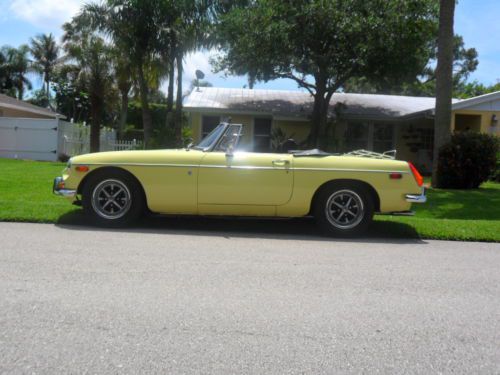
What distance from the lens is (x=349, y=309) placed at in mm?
4004

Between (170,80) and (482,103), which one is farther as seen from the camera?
(170,80)

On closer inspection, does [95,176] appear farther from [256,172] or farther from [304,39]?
[304,39]

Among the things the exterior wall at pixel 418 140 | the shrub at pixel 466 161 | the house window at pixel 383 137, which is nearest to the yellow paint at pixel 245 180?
the shrub at pixel 466 161

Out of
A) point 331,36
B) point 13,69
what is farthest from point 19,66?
point 331,36

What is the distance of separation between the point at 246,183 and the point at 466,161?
28.8 ft

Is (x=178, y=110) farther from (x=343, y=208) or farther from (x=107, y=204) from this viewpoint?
(x=343, y=208)

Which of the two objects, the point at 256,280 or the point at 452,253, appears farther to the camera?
the point at 452,253

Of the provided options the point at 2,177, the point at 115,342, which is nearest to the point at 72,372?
the point at 115,342

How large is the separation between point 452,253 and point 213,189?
303 cm

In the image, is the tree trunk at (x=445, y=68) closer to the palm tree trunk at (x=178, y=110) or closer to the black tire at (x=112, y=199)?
the palm tree trunk at (x=178, y=110)

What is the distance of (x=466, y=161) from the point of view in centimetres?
1359

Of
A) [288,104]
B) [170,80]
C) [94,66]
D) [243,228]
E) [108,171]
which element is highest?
[94,66]

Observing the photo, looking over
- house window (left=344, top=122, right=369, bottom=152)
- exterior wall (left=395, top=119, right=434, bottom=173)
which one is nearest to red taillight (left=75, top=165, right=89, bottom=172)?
house window (left=344, top=122, right=369, bottom=152)

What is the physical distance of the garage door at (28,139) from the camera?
2164 cm
